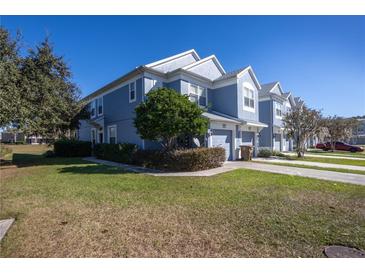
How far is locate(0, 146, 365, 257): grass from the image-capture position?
3.18 meters

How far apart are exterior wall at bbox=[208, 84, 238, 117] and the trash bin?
2822 mm

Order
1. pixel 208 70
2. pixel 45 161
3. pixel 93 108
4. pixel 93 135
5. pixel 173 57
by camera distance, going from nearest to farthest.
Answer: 1. pixel 45 161
2. pixel 173 57
3. pixel 208 70
4. pixel 93 108
5. pixel 93 135

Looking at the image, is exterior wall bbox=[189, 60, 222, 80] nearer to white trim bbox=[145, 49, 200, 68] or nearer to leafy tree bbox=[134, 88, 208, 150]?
white trim bbox=[145, 49, 200, 68]

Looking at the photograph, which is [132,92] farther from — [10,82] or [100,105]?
[10,82]

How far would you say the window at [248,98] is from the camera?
17362 mm

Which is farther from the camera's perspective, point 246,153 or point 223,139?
point 246,153

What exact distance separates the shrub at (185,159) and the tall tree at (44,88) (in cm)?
706

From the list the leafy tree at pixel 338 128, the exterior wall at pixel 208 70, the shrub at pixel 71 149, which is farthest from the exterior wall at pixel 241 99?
A: the shrub at pixel 71 149

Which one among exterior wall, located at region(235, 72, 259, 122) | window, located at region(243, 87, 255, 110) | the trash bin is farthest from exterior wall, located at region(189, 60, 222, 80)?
the trash bin

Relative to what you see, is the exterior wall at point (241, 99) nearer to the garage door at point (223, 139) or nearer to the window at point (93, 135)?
the garage door at point (223, 139)

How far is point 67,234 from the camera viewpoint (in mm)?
3660

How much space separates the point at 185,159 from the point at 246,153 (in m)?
6.78

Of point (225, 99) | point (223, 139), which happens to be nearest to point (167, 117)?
point (223, 139)

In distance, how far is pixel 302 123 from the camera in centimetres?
1778
